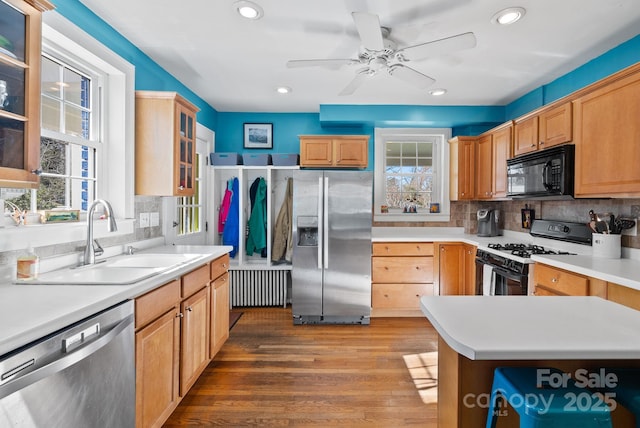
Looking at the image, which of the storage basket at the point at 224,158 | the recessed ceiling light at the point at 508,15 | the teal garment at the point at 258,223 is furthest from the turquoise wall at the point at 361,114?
the recessed ceiling light at the point at 508,15

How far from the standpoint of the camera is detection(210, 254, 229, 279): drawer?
7.99ft

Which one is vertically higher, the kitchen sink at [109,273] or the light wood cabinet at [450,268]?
the kitchen sink at [109,273]

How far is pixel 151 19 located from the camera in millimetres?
2113

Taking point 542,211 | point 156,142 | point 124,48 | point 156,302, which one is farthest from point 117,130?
point 542,211

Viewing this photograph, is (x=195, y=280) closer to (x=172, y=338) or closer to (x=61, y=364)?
(x=172, y=338)

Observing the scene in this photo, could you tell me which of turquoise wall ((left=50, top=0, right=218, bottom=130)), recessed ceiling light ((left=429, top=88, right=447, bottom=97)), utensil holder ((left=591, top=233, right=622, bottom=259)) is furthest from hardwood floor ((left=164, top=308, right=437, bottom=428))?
recessed ceiling light ((left=429, top=88, right=447, bottom=97))

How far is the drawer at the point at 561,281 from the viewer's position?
1994mm

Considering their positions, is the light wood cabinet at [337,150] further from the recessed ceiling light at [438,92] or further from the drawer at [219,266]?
the drawer at [219,266]

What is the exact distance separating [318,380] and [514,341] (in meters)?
1.78

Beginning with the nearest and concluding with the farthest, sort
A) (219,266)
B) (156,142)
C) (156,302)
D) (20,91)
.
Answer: (20,91)
(156,302)
(156,142)
(219,266)

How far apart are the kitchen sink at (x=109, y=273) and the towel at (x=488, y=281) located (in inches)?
96.3

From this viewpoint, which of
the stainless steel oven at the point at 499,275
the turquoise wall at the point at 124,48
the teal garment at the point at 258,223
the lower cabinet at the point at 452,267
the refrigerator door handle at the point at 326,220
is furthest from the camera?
the teal garment at the point at 258,223

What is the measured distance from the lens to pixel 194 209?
372 cm

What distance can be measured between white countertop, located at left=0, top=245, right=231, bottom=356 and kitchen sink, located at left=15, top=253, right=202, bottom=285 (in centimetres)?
4
